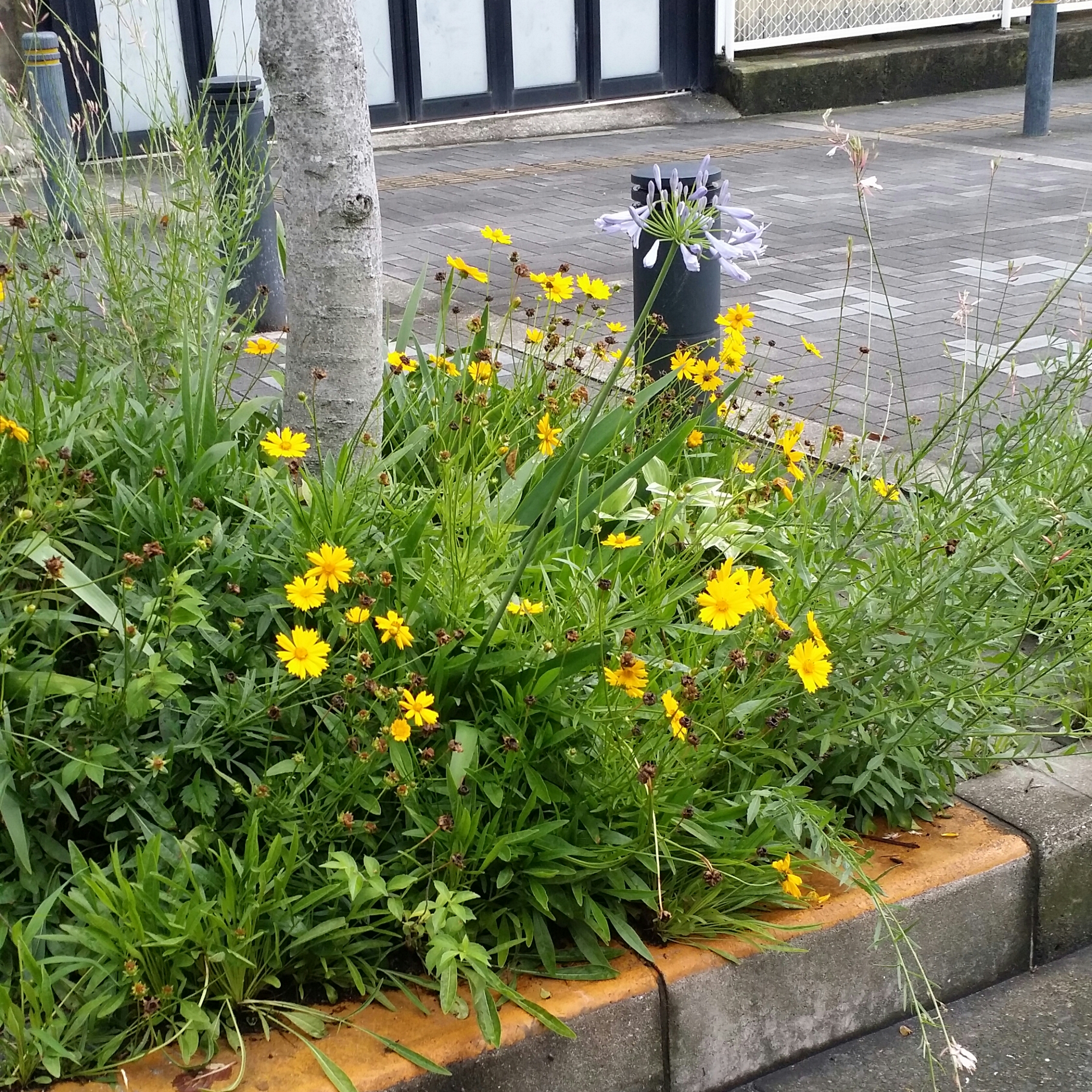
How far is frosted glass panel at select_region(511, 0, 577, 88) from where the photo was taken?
12.3 meters

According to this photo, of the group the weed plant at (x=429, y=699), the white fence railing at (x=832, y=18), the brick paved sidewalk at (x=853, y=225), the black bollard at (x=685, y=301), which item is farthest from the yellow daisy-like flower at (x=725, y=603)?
the white fence railing at (x=832, y=18)

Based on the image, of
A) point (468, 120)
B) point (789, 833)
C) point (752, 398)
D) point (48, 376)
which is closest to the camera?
point (789, 833)

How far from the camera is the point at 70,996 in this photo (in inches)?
82.1

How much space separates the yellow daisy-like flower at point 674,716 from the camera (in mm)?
2143

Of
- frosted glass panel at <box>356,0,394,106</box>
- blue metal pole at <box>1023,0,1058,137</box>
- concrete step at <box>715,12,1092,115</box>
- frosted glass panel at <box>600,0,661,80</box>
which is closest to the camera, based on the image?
blue metal pole at <box>1023,0,1058,137</box>

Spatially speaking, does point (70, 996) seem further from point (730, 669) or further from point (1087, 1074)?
point (1087, 1074)

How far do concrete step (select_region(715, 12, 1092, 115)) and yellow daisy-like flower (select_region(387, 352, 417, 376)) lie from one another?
10835mm

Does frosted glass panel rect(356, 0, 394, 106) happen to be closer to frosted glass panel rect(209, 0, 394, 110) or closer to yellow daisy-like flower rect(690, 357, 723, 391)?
frosted glass panel rect(209, 0, 394, 110)

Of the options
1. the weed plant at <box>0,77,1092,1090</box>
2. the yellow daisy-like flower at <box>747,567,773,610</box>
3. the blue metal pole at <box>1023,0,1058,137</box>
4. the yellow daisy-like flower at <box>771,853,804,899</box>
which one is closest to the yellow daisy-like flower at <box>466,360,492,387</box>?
the weed plant at <box>0,77,1092,1090</box>

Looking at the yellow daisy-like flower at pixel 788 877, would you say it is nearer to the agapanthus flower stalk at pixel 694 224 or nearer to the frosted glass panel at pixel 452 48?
the agapanthus flower stalk at pixel 694 224

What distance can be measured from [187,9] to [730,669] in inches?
388

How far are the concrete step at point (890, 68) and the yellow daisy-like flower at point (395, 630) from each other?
A: 39.5ft

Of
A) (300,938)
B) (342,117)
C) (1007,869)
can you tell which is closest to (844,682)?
(1007,869)

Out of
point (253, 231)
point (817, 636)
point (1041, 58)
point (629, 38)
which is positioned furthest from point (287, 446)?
point (629, 38)
